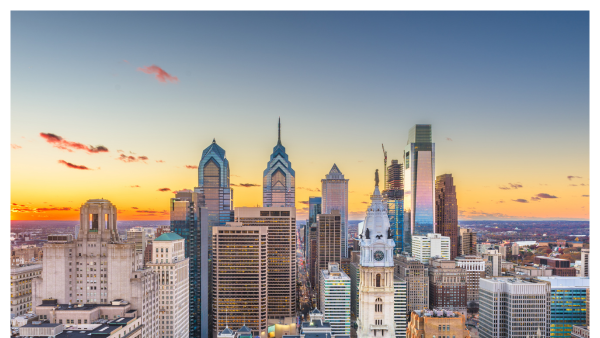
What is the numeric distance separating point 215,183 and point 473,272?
41029mm

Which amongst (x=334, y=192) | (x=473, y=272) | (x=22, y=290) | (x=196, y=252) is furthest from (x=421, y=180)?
(x=22, y=290)

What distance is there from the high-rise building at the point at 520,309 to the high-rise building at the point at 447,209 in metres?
35.5

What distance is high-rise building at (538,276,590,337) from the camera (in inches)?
1193

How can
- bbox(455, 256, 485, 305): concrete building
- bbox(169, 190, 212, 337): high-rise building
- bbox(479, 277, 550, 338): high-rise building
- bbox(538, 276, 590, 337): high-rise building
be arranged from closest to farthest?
bbox(479, 277, 550, 338): high-rise building → bbox(538, 276, 590, 337): high-rise building → bbox(169, 190, 212, 337): high-rise building → bbox(455, 256, 485, 305): concrete building

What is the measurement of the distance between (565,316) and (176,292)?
3134cm

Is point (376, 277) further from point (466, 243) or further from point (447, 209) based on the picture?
point (447, 209)

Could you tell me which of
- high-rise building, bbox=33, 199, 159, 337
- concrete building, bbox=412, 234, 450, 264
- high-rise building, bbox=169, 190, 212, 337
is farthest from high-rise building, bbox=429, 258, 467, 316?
high-rise building, bbox=33, 199, 159, 337

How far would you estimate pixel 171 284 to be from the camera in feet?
90.7

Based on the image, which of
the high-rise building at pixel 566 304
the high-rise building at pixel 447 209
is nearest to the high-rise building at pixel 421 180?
the high-rise building at pixel 447 209

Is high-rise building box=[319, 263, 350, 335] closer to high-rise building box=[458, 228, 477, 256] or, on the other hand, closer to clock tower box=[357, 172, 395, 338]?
clock tower box=[357, 172, 395, 338]

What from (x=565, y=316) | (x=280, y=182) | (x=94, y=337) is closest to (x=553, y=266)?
(x=565, y=316)

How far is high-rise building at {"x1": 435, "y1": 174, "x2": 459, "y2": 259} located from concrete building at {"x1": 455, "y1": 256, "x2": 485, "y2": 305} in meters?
12.5

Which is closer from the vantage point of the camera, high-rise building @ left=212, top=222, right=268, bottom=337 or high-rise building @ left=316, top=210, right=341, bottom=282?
high-rise building @ left=212, top=222, right=268, bottom=337
